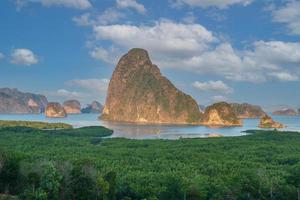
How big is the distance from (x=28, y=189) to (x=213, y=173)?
24.5 metres

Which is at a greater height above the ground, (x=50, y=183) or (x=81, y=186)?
(x=50, y=183)

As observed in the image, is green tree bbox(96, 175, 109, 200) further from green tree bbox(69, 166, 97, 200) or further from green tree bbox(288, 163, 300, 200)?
green tree bbox(288, 163, 300, 200)

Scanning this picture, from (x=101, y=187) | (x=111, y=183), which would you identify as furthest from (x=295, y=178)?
(x=101, y=187)

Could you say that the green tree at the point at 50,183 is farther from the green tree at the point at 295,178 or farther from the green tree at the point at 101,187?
the green tree at the point at 295,178

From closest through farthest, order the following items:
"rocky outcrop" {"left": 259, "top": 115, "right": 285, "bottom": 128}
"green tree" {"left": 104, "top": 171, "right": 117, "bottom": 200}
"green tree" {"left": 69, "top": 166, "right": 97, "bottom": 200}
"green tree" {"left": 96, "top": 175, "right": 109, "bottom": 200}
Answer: "green tree" {"left": 96, "top": 175, "right": 109, "bottom": 200}, "green tree" {"left": 69, "top": 166, "right": 97, "bottom": 200}, "green tree" {"left": 104, "top": 171, "right": 117, "bottom": 200}, "rocky outcrop" {"left": 259, "top": 115, "right": 285, "bottom": 128}

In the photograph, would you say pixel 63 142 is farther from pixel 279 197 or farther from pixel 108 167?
pixel 279 197

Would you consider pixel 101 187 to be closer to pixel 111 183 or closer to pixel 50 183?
pixel 111 183

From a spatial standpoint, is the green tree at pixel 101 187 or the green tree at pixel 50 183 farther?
the green tree at pixel 101 187

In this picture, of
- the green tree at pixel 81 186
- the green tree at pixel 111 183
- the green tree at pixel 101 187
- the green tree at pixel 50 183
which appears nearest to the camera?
the green tree at pixel 50 183

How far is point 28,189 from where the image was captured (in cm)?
4128

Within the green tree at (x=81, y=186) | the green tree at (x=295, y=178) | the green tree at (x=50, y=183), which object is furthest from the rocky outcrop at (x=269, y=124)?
the green tree at (x=50, y=183)

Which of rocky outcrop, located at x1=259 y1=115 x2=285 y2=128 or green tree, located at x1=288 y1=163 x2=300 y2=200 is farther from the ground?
rocky outcrop, located at x1=259 y1=115 x2=285 y2=128

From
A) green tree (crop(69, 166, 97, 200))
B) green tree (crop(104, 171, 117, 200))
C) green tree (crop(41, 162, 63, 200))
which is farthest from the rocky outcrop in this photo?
green tree (crop(41, 162, 63, 200))

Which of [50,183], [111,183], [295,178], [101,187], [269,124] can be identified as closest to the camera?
[50,183]
